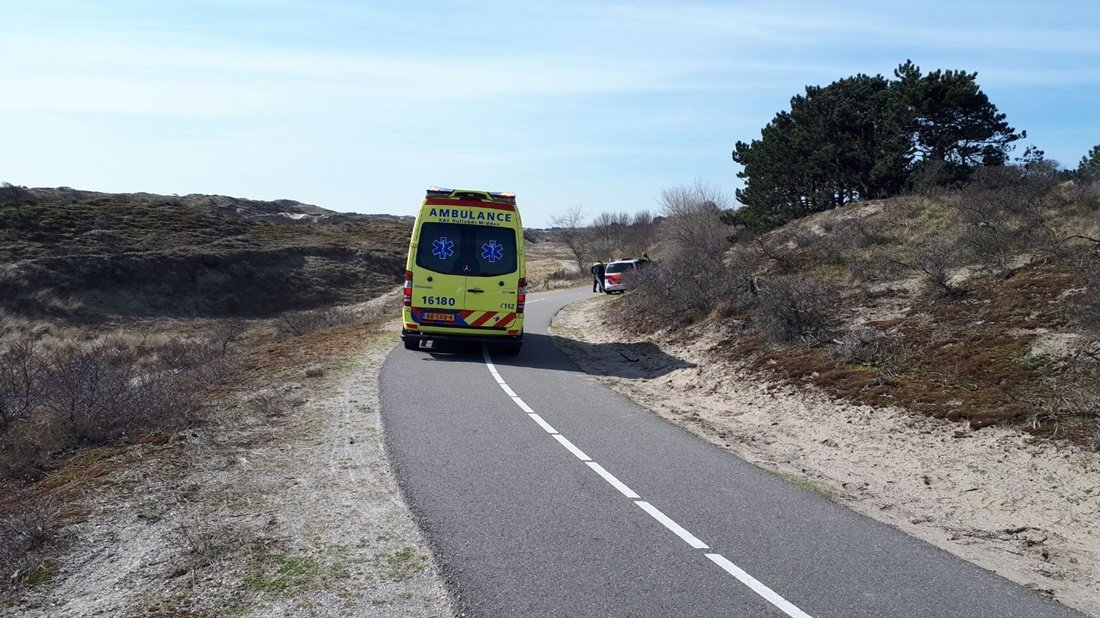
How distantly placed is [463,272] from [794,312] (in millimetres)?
6557

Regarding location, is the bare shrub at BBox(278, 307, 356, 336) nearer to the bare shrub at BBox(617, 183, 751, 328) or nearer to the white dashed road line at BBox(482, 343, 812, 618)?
the bare shrub at BBox(617, 183, 751, 328)

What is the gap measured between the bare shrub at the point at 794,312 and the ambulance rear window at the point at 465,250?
5.13 metres

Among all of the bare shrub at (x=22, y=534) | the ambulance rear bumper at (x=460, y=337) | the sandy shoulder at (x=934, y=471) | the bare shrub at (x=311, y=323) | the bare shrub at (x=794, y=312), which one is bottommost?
the bare shrub at (x=311, y=323)

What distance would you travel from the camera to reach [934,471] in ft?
29.4

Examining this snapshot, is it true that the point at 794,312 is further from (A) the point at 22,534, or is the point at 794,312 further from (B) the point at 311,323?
(B) the point at 311,323

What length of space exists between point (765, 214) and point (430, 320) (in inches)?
1073

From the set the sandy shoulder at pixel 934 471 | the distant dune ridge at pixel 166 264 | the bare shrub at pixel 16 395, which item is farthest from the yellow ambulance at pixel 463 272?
the distant dune ridge at pixel 166 264

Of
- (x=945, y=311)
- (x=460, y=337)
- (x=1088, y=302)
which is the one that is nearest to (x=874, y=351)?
(x=945, y=311)

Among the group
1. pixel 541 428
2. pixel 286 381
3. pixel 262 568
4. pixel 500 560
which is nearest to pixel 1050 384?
pixel 541 428

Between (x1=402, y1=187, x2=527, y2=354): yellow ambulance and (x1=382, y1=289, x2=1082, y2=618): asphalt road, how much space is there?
653cm

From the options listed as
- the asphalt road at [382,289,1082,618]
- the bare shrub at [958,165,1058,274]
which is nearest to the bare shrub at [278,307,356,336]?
the asphalt road at [382,289,1082,618]

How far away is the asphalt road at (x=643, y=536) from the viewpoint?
17.3 ft

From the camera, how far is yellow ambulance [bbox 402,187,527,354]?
17.5 meters

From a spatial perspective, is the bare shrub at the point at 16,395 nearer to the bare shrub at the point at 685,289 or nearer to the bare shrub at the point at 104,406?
the bare shrub at the point at 104,406
